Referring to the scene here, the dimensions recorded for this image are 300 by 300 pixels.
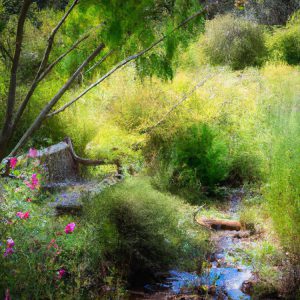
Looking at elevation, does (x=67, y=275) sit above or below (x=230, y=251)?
above

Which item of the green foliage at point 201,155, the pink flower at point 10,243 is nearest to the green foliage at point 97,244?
the pink flower at point 10,243

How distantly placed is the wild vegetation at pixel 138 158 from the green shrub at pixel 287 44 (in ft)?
18.6

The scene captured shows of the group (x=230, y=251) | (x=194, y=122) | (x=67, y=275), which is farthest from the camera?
(x=194, y=122)

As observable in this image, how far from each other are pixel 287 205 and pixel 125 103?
170 inches

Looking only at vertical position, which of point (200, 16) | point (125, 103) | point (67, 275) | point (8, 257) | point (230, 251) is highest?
point (200, 16)

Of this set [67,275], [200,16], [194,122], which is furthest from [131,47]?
[194,122]

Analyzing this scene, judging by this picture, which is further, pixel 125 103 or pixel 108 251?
pixel 125 103

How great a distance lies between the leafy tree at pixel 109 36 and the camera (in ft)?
8.77

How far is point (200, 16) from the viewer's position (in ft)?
9.75

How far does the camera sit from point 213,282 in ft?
14.6

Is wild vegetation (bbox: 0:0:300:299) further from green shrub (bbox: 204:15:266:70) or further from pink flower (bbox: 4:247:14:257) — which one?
green shrub (bbox: 204:15:266:70)

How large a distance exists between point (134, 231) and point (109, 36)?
219 centimetres

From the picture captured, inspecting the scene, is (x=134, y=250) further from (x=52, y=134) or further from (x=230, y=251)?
(x=52, y=134)

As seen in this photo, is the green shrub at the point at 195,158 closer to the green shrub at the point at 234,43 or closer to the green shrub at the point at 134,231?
the green shrub at the point at 134,231
